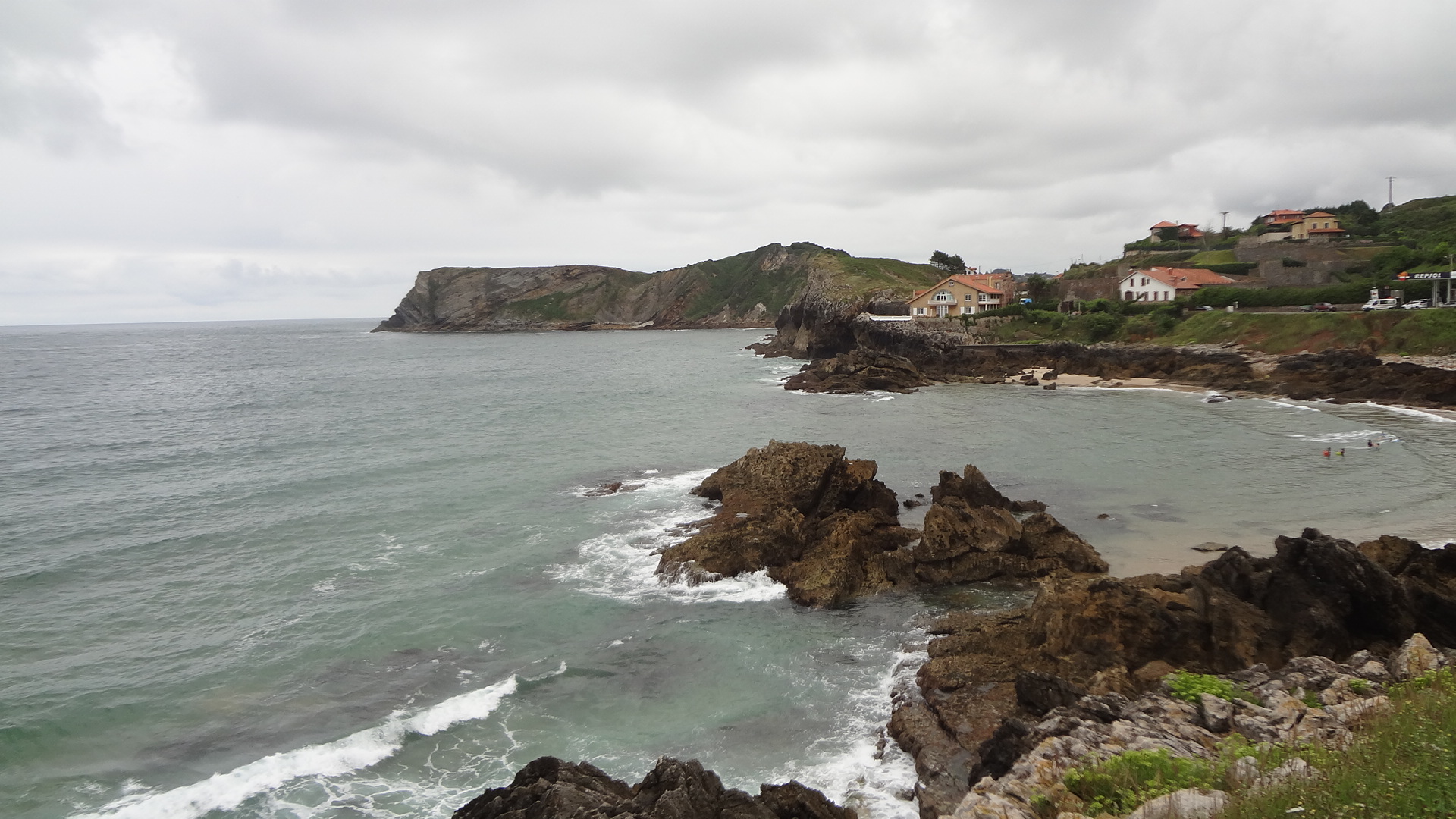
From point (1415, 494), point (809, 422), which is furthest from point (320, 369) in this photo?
point (1415, 494)

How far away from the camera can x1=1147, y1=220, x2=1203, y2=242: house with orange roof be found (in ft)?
397

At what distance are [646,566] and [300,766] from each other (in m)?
10.7

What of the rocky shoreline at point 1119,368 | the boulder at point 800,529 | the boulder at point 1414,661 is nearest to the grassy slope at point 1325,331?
the rocky shoreline at point 1119,368

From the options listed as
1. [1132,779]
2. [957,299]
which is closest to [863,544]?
[1132,779]

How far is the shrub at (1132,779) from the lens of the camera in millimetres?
7613

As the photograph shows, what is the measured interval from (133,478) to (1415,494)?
52.1 m

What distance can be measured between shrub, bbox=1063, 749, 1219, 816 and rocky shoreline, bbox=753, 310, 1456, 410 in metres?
49.8

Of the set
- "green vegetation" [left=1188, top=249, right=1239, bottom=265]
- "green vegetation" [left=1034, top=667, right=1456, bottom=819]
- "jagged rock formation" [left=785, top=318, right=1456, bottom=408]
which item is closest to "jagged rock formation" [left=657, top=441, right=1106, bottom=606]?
"green vegetation" [left=1034, top=667, right=1456, bottom=819]

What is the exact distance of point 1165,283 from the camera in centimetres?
7794

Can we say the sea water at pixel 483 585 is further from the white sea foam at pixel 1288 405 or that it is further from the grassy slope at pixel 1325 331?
the grassy slope at pixel 1325 331

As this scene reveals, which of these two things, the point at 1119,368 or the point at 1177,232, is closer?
the point at 1119,368

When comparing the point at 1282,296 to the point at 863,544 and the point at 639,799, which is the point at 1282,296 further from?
the point at 639,799

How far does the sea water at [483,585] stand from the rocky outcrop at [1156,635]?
1.00 m

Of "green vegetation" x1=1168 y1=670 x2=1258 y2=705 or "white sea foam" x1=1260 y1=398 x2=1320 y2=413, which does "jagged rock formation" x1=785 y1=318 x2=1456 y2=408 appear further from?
"green vegetation" x1=1168 y1=670 x2=1258 y2=705
